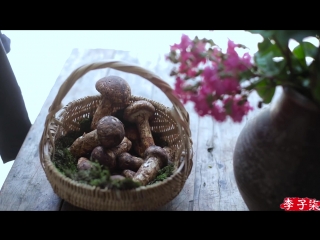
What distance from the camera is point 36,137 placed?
1.04 metres

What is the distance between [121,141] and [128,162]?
0.05 metres

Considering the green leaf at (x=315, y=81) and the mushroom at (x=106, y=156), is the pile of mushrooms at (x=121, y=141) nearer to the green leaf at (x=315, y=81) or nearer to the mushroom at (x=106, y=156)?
the mushroom at (x=106, y=156)

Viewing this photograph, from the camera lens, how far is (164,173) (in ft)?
2.81

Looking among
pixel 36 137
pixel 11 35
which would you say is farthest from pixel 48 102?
pixel 11 35

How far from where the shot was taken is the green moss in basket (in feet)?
2.77

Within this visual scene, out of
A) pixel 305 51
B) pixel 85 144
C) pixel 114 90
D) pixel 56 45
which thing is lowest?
pixel 56 45

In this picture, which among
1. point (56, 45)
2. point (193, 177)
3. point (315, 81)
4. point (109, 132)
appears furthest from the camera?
point (56, 45)

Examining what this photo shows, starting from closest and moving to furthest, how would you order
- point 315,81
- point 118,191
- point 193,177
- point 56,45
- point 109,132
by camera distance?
1. point 315,81
2. point 118,191
3. point 109,132
4. point 193,177
5. point 56,45

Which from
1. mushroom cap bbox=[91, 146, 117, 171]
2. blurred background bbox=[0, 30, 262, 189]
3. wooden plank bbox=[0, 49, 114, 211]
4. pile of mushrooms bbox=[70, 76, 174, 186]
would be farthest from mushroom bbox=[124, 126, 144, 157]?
blurred background bbox=[0, 30, 262, 189]

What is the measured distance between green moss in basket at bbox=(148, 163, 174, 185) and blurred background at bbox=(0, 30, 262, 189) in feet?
2.55

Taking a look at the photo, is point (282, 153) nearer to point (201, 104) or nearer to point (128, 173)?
point (201, 104)

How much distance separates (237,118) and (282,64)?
0.11 metres

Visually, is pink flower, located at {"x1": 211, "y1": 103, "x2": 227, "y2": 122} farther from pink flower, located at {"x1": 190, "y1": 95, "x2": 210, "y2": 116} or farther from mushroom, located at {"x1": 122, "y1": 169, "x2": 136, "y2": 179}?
mushroom, located at {"x1": 122, "y1": 169, "x2": 136, "y2": 179}

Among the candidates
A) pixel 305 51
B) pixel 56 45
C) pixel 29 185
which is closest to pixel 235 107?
pixel 305 51
